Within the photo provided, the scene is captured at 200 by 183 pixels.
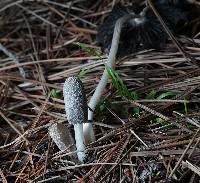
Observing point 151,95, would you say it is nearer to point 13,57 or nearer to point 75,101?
point 75,101

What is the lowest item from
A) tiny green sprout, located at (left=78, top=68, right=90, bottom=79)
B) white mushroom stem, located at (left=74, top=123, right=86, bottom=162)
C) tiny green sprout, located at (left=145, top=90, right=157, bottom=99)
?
white mushroom stem, located at (left=74, top=123, right=86, bottom=162)

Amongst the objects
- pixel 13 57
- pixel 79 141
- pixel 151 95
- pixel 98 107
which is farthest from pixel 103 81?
pixel 13 57

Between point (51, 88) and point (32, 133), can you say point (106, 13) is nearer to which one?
point (51, 88)

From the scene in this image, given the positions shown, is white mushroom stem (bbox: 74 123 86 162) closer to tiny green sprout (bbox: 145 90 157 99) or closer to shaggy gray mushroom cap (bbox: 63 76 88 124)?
shaggy gray mushroom cap (bbox: 63 76 88 124)

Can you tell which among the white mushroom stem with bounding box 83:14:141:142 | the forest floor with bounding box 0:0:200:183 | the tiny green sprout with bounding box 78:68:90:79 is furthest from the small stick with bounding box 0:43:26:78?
the white mushroom stem with bounding box 83:14:141:142

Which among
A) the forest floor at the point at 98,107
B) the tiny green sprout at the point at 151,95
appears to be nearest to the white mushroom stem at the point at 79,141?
the forest floor at the point at 98,107
